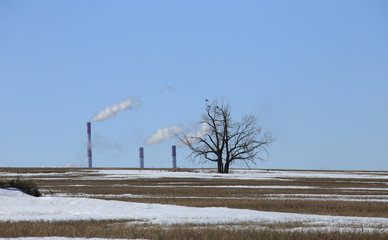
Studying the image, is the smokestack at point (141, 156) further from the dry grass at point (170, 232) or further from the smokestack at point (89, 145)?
the dry grass at point (170, 232)

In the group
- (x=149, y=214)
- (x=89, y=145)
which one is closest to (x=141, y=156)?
(x=89, y=145)

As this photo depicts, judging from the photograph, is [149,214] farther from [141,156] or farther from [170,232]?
[141,156]

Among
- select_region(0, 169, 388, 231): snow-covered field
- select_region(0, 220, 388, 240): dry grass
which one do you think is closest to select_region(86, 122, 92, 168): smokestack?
select_region(0, 169, 388, 231): snow-covered field

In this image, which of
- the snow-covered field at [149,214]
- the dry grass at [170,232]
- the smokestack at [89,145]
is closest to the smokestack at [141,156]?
the smokestack at [89,145]

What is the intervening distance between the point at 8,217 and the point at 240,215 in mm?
5925

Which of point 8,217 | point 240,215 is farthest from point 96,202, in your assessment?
point 240,215

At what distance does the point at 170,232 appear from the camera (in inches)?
505

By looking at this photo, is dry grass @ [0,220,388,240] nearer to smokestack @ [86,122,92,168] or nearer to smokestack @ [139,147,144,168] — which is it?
smokestack @ [86,122,92,168]

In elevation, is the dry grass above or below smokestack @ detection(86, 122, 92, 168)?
below

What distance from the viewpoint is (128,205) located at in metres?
19.9

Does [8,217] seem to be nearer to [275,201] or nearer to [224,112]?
[275,201]

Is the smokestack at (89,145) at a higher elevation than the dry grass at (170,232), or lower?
higher

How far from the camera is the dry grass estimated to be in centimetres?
1236

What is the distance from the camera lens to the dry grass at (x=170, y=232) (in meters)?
12.4
